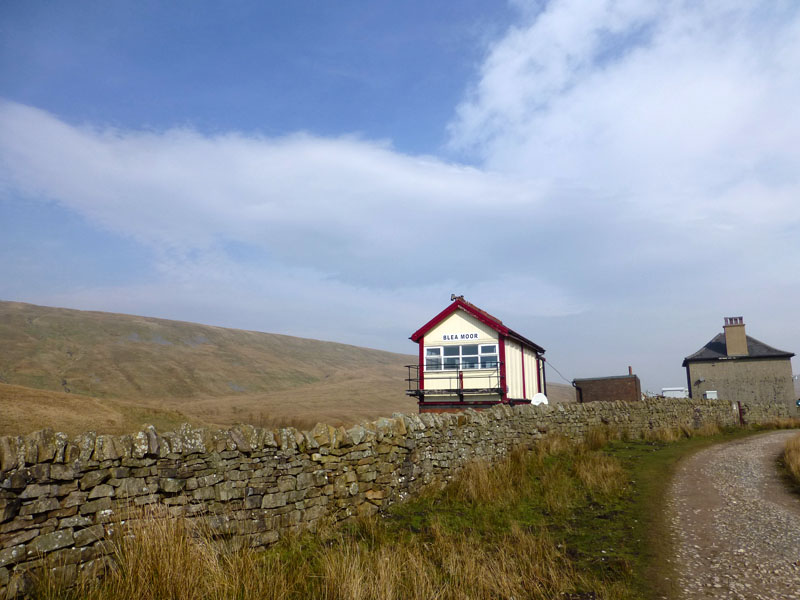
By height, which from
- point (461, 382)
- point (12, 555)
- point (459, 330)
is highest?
point (459, 330)

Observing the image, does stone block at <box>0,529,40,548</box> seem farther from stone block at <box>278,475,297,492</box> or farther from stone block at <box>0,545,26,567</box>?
stone block at <box>278,475,297,492</box>

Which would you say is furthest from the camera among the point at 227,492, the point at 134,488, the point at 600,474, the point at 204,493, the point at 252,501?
the point at 600,474

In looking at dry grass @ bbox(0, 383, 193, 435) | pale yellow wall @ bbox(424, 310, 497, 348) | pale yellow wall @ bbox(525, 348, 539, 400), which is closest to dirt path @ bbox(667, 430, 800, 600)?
pale yellow wall @ bbox(424, 310, 497, 348)

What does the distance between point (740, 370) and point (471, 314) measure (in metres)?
26.3

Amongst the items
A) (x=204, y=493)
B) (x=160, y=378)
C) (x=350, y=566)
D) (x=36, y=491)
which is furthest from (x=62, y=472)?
(x=160, y=378)

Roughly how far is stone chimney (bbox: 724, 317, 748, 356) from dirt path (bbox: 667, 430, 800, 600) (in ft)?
88.4

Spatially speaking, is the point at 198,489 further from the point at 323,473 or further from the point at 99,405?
the point at 99,405

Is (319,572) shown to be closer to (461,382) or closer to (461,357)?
(461,382)

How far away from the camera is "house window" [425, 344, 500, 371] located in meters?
21.1

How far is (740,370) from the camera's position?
35125 mm

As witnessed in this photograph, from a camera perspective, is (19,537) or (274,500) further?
(274,500)

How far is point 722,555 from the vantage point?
6.39 m

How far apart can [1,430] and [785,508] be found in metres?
20.6

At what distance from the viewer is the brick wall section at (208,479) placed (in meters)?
4.75
